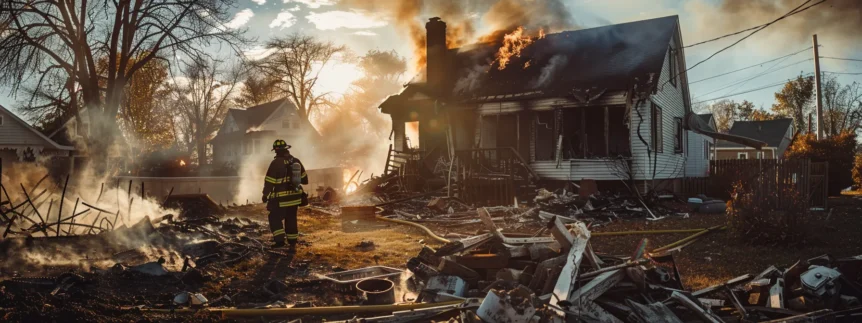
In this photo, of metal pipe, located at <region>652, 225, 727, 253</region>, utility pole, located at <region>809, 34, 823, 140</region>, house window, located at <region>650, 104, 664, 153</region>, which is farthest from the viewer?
utility pole, located at <region>809, 34, 823, 140</region>

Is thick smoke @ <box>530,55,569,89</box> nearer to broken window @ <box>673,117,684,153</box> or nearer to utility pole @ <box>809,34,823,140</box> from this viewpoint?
broken window @ <box>673,117,684,153</box>

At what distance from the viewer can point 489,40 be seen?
20.9m

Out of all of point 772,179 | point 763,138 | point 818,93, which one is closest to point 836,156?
point 818,93

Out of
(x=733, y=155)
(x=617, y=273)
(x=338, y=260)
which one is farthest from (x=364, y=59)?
(x=617, y=273)

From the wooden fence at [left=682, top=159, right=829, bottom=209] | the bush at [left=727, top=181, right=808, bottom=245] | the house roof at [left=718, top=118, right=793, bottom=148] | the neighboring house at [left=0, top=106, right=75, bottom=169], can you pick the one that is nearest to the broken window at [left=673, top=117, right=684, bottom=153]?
the wooden fence at [left=682, top=159, right=829, bottom=209]

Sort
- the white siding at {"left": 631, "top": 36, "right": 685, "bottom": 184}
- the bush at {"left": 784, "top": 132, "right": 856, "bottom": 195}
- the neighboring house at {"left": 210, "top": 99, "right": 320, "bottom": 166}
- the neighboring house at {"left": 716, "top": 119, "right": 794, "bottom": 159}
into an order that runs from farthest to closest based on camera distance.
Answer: the neighboring house at {"left": 716, "top": 119, "right": 794, "bottom": 159}, the neighboring house at {"left": 210, "top": 99, "right": 320, "bottom": 166}, the bush at {"left": 784, "top": 132, "right": 856, "bottom": 195}, the white siding at {"left": 631, "top": 36, "right": 685, "bottom": 184}

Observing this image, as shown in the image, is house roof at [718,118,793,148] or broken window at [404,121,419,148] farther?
house roof at [718,118,793,148]

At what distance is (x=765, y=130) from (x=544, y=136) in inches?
1526

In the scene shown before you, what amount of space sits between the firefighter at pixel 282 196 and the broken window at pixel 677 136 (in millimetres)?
14904

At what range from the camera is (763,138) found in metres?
44.4

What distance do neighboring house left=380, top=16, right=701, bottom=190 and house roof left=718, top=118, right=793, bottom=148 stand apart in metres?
30.0

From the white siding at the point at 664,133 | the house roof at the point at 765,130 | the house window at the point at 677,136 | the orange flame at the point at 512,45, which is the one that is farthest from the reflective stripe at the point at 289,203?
the house roof at the point at 765,130

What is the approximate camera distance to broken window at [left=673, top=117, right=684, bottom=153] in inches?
734

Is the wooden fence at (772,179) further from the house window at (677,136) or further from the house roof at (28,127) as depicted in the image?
the house roof at (28,127)
